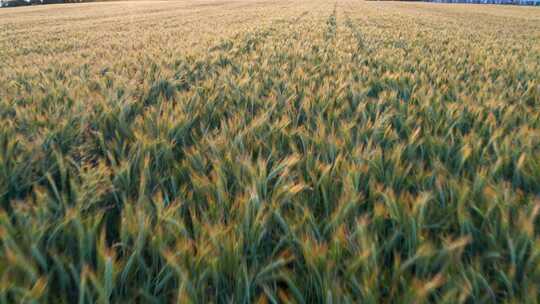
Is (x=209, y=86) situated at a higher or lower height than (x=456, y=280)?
higher

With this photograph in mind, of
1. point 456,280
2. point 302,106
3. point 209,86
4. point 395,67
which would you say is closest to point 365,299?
point 456,280

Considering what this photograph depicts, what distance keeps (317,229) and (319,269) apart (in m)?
0.15

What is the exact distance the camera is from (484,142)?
5.11 feet

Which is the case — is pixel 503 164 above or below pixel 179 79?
below

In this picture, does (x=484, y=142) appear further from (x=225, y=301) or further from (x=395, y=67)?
(x=395, y=67)

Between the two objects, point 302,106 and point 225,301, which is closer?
point 225,301

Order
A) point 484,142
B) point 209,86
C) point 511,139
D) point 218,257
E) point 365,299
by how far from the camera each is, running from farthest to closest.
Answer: point 209,86 → point 484,142 → point 511,139 → point 218,257 → point 365,299

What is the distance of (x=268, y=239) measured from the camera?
3.12 ft

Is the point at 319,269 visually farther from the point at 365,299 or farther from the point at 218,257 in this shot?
the point at 218,257

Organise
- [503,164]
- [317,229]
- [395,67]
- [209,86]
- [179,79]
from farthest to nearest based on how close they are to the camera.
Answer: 1. [395,67]
2. [179,79]
3. [209,86]
4. [503,164]
5. [317,229]

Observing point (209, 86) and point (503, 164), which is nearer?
point (503, 164)

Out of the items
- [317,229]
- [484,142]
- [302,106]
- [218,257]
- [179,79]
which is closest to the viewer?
[218,257]

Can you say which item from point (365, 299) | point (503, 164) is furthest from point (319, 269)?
point (503, 164)

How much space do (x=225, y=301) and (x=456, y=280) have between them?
53 centimetres
